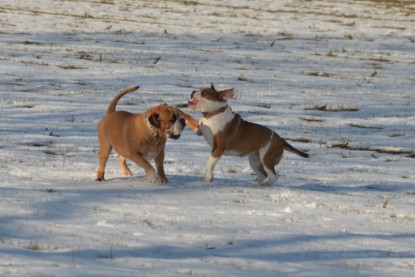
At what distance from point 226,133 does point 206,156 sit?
10.8 ft

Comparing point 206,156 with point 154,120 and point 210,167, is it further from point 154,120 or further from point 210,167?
point 154,120

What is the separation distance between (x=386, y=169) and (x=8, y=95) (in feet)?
27.6

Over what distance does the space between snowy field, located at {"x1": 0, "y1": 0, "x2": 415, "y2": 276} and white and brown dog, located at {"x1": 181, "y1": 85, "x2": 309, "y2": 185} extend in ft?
1.25

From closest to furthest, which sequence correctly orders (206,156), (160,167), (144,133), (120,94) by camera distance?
(144,133) < (160,167) < (120,94) < (206,156)

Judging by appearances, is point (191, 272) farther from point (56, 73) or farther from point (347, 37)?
point (347, 37)

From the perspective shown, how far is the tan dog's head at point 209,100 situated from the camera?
31.7 feet

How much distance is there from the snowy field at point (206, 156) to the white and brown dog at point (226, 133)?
380 mm

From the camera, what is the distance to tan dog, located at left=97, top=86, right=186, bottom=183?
357 inches

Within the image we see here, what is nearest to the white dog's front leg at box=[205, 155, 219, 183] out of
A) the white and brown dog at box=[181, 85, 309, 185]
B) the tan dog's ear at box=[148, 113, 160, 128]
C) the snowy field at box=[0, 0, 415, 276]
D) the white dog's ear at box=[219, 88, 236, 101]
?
the white and brown dog at box=[181, 85, 309, 185]

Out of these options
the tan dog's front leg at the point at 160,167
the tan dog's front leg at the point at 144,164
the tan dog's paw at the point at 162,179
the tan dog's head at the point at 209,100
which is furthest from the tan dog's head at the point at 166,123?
the tan dog's paw at the point at 162,179

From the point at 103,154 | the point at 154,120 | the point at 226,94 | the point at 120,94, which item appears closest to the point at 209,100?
the point at 226,94

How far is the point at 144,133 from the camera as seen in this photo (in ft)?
30.0

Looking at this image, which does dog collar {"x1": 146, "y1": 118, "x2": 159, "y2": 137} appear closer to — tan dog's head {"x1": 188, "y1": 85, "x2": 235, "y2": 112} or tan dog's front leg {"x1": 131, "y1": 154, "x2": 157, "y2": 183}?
tan dog's front leg {"x1": 131, "y1": 154, "x2": 157, "y2": 183}

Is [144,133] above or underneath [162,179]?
above
